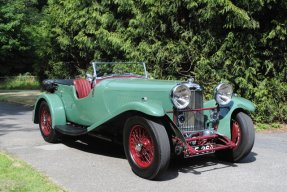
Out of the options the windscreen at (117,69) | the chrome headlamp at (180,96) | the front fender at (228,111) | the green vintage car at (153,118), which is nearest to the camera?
the green vintage car at (153,118)

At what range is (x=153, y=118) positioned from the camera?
5.69m

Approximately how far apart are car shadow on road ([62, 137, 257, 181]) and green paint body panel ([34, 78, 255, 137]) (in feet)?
1.55

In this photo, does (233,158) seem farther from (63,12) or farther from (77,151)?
(63,12)

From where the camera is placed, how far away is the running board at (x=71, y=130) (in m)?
7.16

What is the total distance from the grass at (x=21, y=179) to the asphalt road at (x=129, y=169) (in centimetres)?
18

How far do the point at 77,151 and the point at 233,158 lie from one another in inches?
106

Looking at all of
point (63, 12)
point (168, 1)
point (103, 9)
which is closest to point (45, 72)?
point (63, 12)

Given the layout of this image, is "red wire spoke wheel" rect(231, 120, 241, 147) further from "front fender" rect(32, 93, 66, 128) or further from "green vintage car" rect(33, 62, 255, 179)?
"front fender" rect(32, 93, 66, 128)

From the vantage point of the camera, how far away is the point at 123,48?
12164 millimetres

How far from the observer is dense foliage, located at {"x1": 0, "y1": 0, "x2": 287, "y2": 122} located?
1011 centimetres

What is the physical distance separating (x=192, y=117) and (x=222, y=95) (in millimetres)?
633

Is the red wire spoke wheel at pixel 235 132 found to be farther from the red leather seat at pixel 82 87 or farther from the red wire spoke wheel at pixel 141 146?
the red leather seat at pixel 82 87

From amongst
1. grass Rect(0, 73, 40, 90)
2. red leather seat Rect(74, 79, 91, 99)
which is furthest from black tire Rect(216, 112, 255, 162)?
grass Rect(0, 73, 40, 90)

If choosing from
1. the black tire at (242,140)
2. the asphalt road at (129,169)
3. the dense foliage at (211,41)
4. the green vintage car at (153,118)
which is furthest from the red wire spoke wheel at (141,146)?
the dense foliage at (211,41)
